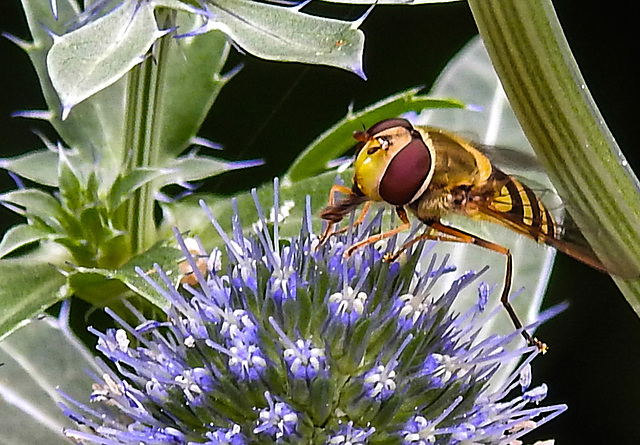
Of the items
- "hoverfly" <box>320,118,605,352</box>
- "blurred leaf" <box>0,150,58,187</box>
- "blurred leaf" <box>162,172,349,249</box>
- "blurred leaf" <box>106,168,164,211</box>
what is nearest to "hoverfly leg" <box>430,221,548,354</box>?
"hoverfly" <box>320,118,605,352</box>

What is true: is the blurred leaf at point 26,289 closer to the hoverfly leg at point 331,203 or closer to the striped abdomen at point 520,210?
the hoverfly leg at point 331,203

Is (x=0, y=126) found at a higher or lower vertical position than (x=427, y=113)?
higher

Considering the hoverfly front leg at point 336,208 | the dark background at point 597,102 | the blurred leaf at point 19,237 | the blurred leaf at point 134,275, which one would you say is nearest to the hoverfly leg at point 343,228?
the hoverfly front leg at point 336,208

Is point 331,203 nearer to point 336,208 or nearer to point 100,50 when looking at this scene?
point 336,208

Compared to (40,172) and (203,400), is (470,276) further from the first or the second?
(40,172)

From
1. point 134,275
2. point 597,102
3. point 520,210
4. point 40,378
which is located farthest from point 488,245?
point 597,102

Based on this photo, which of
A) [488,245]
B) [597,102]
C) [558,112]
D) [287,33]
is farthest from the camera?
[597,102]

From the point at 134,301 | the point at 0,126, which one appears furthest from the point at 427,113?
the point at 0,126
